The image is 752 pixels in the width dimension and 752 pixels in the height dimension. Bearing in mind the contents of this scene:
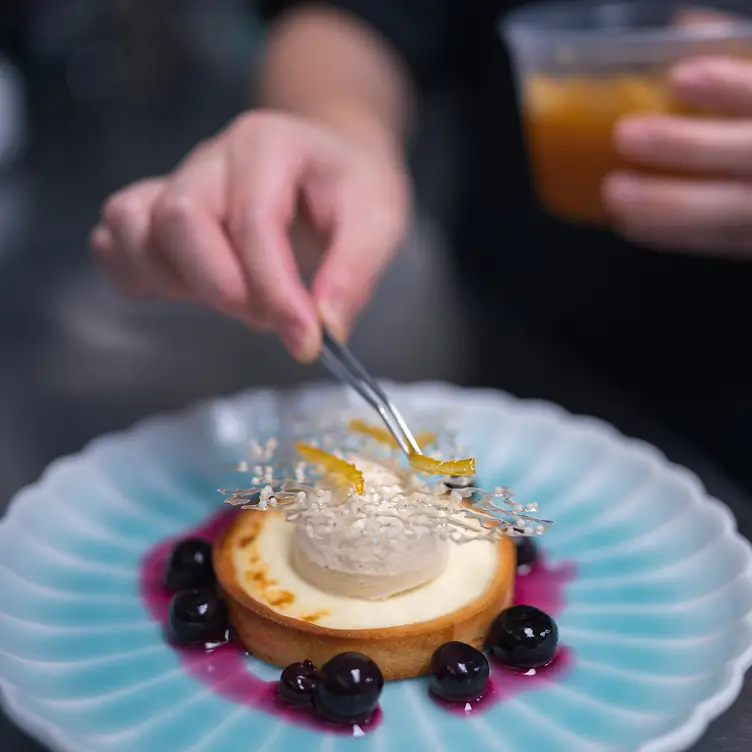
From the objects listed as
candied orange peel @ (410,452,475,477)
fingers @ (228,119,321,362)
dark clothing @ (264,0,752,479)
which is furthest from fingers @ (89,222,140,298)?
dark clothing @ (264,0,752,479)

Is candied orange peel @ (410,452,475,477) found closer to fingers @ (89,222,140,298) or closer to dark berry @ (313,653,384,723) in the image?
dark berry @ (313,653,384,723)

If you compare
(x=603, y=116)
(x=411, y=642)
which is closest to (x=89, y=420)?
(x=411, y=642)

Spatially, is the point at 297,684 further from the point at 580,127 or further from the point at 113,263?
the point at 580,127

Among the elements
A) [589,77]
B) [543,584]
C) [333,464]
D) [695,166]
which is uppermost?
[589,77]

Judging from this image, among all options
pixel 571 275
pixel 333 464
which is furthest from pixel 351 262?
pixel 571 275

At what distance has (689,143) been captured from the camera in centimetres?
134

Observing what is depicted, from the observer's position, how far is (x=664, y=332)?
1.95 metres

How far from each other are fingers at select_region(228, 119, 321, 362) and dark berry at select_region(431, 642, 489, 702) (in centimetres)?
40

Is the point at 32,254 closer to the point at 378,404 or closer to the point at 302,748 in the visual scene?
the point at 378,404

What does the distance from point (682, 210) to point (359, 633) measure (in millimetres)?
841

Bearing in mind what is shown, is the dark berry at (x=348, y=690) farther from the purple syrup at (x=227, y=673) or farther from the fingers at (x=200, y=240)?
the fingers at (x=200, y=240)

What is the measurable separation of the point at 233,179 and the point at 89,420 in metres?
0.54

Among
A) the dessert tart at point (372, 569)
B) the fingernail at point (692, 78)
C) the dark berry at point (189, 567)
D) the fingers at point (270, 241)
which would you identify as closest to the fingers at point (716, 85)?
the fingernail at point (692, 78)

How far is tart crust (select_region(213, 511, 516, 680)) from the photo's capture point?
97 centimetres
